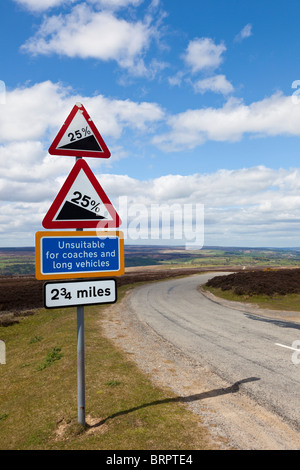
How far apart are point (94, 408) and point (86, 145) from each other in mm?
4704

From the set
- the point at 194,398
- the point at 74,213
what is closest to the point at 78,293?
the point at 74,213

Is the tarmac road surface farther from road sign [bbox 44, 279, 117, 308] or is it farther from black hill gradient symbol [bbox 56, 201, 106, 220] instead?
black hill gradient symbol [bbox 56, 201, 106, 220]

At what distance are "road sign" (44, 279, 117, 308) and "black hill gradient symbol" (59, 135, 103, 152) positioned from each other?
84.1 inches

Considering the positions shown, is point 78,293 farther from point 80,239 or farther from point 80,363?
point 80,363

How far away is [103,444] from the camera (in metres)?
4.44

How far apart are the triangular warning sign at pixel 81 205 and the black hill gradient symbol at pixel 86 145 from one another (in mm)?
273

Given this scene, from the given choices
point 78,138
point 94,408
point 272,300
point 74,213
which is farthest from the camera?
point 272,300

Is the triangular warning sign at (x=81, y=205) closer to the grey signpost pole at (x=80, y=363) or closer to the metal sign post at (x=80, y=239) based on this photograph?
the metal sign post at (x=80, y=239)

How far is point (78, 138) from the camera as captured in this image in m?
4.91

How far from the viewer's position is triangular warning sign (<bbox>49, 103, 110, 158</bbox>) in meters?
4.80

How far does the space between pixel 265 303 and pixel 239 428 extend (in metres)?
17.5

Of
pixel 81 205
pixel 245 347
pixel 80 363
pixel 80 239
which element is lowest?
pixel 245 347

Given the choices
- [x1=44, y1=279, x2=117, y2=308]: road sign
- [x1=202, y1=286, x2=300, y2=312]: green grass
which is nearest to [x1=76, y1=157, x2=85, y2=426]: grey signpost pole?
[x1=44, y1=279, x2=117, y2=308]: road sign

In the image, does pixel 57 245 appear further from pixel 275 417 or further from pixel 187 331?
pixel 187 331
